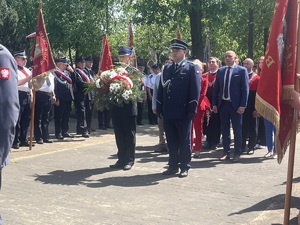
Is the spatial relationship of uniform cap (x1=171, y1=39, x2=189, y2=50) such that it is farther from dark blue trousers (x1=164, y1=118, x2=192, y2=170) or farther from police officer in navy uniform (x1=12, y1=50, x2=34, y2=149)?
police officer in navy uniform (x1=12, y1=50, x2=34, y2=149)

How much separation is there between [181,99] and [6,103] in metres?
4.57

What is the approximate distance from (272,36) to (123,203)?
305 centimetres

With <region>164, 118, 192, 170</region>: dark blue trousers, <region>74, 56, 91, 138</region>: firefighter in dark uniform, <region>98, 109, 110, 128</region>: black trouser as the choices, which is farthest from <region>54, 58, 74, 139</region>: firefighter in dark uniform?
<region>164, 118, 192, 170</region>: dark blue trousers

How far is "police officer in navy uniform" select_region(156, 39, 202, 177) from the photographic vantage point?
26.5 feet

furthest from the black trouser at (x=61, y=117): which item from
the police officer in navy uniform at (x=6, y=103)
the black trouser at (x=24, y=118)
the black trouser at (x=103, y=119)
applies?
the police officer in navy uniform at (x=6, y=103)

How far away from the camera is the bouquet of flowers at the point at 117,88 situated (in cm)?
849

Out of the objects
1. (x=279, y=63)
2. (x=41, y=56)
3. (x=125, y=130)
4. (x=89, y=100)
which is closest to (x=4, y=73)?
(x=279, y=63)

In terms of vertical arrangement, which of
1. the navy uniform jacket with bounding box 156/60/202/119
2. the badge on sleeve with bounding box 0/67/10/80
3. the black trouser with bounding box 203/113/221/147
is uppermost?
the badge on sleeve with bounding box 0/67/10/80

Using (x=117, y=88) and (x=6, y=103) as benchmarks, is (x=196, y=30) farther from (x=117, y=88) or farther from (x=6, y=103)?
(x=6, y=103)

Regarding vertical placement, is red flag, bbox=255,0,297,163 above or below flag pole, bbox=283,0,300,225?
above

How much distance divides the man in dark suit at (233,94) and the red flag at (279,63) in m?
4.53

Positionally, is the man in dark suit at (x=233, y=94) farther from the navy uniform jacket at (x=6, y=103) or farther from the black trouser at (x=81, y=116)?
the navy uniform jacket at (x=6, y=103)

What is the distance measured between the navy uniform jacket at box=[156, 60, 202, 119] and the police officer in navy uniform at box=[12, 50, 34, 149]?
12.9 ft

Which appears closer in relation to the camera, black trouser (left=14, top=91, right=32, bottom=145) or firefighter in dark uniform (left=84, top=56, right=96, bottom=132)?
black trouser (left=14, top=91, right=32, bottom=145)
